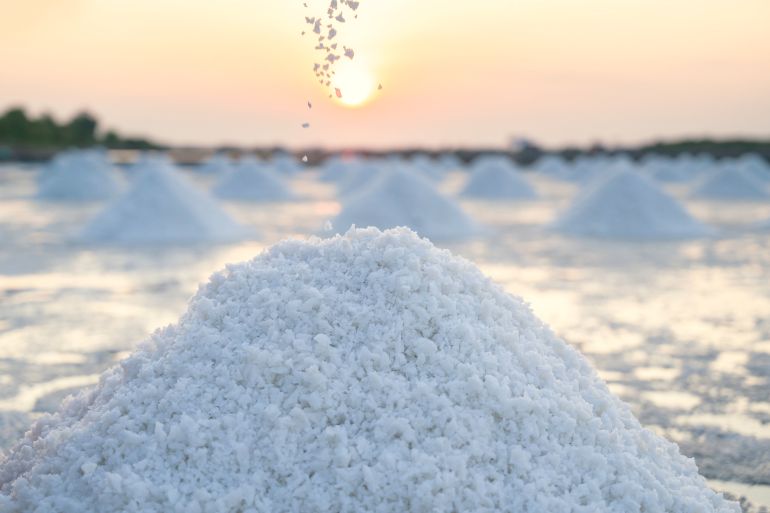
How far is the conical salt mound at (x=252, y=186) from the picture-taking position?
61.1 feet

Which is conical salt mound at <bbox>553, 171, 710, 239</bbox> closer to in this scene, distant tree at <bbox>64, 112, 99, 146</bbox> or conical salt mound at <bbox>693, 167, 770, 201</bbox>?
conical salt mound at <bbox>693, 167, 770, 201</bbox>

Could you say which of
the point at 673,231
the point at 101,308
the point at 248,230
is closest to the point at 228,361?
the point at 101,308

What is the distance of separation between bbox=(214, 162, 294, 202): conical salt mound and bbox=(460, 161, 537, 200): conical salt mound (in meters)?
4.04

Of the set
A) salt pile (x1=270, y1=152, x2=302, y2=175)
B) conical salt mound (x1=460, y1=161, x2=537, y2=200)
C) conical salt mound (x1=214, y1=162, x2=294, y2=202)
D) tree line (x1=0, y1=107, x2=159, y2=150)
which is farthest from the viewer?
tree line (x1=0, y1=107, x2=159, y2=150)

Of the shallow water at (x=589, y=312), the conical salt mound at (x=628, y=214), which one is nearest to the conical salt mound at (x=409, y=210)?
the shallow water at (x=589, y=312)

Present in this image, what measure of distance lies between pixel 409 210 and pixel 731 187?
11017 mm

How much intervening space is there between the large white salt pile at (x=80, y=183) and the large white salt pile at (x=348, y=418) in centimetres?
1662

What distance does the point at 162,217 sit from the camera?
1073cm

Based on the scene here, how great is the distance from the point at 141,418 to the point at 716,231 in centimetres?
1122

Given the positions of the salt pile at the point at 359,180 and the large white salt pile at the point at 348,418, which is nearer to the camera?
the large white salt pile at the point at 348,418

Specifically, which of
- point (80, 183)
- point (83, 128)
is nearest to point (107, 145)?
point (83, 128)

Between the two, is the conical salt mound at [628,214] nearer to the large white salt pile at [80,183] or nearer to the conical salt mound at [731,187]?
the conical salt mound at [731,187]

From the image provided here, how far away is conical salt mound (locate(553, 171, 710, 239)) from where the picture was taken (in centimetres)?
1178

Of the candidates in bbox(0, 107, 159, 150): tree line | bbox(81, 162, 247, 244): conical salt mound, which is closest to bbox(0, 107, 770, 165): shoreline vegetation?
bbox(0, 107, 159, 150): tree line
